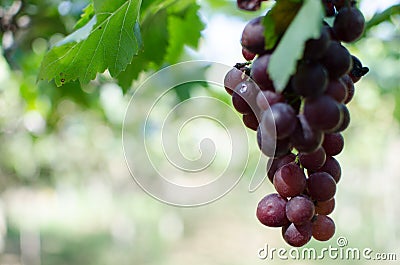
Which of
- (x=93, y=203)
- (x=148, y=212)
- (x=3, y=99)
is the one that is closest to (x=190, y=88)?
(x=3, y=99)

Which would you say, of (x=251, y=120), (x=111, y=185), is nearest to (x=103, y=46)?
(x=251, y=120)

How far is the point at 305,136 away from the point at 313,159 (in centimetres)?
13

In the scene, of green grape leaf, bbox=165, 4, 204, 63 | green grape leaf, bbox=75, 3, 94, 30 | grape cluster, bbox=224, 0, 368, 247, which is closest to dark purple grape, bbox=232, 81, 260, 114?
grape cluster, bbox=224, 0, 368, 247

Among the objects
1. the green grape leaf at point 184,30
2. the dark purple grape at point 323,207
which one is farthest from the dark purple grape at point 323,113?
the green grape leaf at point 184,30

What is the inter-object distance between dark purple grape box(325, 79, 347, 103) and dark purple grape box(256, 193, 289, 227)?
20 centimetres

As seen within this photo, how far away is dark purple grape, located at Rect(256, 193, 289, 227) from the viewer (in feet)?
2.32

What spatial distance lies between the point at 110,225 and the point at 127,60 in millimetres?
12817

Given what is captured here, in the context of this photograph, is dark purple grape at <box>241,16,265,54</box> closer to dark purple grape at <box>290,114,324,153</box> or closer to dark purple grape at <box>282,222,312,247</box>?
dark purple grape at <box>290,114,324,153</box>

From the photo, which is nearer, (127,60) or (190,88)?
(127,60)

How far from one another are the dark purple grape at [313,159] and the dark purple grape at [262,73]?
0.12 m

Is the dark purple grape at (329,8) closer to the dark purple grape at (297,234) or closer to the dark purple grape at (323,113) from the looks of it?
the dark purple grape at (323,113)

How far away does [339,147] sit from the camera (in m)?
0.72

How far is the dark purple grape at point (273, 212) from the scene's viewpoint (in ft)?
2.32

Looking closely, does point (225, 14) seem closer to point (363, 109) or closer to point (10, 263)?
point (363, 109)
